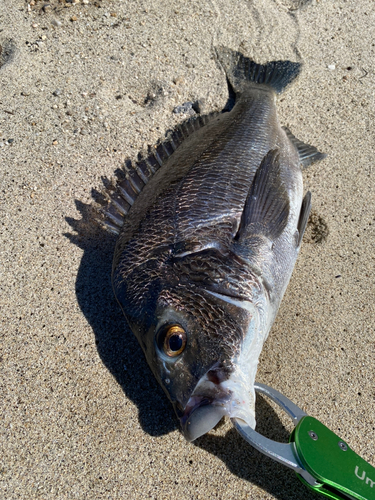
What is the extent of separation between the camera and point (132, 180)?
262cm

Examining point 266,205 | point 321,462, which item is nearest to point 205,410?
point 321,462

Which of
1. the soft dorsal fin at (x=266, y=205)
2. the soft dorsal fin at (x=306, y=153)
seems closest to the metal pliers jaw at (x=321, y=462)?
the soft dorsal fin at (x=266, y=205)

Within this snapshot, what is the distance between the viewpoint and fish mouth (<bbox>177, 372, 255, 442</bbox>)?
→ 1.62 metres

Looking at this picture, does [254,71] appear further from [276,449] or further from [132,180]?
[276,449]

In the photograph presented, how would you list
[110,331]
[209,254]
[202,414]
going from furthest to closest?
[110,331] → [209,254] → [202,414]

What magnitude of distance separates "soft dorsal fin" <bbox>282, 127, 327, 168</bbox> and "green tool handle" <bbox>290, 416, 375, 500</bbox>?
2140 mm

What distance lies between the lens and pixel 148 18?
3896 mm

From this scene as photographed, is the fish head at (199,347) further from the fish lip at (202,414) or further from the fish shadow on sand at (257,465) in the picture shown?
the fish shadow on sand at (257,465)

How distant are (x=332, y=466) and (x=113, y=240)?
1795 mm

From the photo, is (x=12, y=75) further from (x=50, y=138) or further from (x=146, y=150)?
(x=146, y=150)

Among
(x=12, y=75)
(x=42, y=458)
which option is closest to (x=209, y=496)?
(x=42, y=458)

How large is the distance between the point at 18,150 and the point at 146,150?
3.30 ft

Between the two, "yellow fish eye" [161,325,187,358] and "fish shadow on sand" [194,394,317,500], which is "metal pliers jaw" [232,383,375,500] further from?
"yellow fish eye" [161,325,187,358]

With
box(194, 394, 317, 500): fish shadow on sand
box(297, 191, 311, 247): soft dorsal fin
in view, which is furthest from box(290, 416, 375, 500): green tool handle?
box(297, 191, 311, 247): soft dorsal fin
